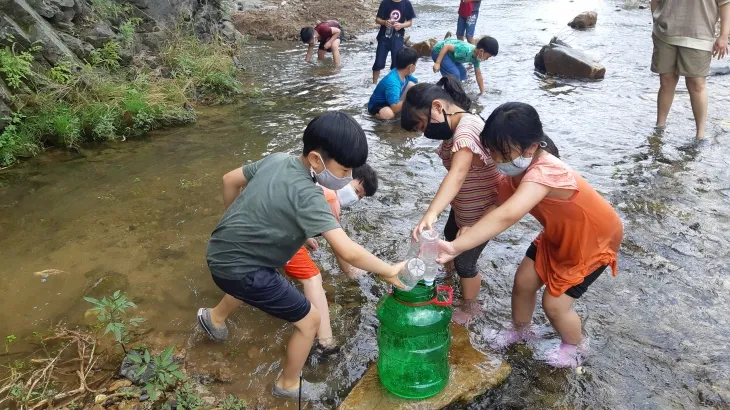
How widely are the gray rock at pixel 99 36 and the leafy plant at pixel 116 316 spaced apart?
5.50m

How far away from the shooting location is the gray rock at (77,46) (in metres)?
7.21

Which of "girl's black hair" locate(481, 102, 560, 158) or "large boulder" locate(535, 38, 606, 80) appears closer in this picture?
"girl's black hair" locate(481, 102, 560, 158)

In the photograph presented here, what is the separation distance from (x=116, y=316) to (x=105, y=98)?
461 centimetres

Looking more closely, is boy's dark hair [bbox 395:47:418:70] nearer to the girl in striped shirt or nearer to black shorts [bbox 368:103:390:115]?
black shorts [bbox 368:103:390:115]

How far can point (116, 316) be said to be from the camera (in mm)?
3117

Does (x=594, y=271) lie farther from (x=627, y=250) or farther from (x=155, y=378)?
(x=155, y=378)

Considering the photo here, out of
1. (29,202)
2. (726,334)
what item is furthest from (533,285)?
(29,202)

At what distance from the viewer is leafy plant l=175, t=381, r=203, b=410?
2744 millimetres

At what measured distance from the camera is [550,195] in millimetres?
2697

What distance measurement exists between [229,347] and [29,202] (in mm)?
3116

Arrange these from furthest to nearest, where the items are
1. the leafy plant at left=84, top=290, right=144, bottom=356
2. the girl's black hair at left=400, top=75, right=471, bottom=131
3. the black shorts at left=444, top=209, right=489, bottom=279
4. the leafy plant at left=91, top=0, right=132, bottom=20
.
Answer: the leafy plant at left=91, top=0, right=132, bottom=20, the black shorts at left=444, top=209, right=489, bottom=279, the girl's black hair at left=400, top=75, right=471, bottom=131, the leafy plant at left=84, top=290, right=144, bottom=356

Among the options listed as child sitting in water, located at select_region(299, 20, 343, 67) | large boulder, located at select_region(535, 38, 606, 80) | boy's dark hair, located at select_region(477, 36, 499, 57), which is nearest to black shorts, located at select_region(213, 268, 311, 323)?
boy's dark hair, located at select_region(477, 36, 499, 57)

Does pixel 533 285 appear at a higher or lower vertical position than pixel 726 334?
higher

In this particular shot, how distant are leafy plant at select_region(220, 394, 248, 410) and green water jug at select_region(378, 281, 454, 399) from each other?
2.57 ft
